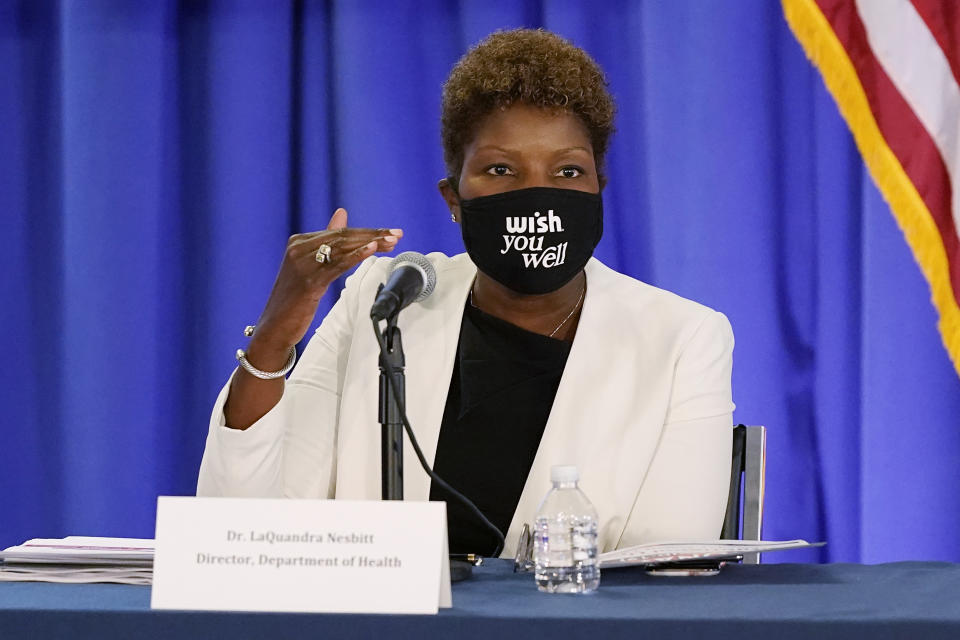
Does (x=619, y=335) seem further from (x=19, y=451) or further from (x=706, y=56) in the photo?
(x=19, y=451)

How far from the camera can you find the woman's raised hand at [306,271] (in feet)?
4.55

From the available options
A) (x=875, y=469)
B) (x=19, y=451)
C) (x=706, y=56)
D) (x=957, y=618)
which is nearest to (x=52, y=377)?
(x=19, y=451)

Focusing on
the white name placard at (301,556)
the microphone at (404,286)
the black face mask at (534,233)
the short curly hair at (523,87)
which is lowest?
the white name placard at (301,556)

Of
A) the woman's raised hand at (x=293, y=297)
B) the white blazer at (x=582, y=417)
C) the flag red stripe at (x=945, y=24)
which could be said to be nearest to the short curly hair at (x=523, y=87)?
the white blazer at (x=582, y=417)

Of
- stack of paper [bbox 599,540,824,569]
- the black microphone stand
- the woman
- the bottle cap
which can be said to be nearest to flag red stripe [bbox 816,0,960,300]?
the woman

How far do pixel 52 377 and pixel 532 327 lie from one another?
1723 mm

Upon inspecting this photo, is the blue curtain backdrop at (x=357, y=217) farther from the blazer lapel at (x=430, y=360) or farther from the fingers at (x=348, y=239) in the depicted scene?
the fingers at (x=348, y=239)

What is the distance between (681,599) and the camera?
1.05 metres

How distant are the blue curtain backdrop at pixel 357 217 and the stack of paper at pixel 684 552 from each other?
1.61m

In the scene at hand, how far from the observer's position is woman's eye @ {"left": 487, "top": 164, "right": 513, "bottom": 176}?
1.81 meters

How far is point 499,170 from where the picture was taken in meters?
1.82

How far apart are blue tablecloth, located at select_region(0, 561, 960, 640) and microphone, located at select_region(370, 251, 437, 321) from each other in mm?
329

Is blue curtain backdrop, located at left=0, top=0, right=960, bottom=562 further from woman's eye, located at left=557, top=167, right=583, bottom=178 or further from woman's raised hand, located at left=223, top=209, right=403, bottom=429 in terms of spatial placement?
woman's raised hand, located at left=223, top=209, right=403, bottom=429

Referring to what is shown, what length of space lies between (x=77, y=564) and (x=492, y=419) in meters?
0.81
